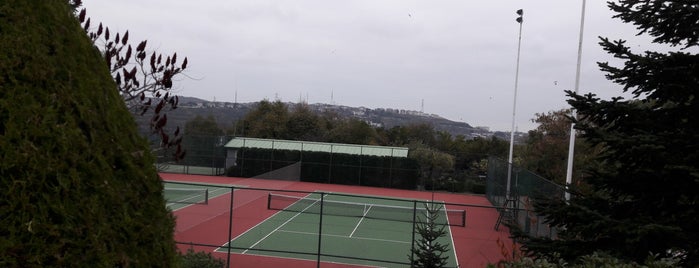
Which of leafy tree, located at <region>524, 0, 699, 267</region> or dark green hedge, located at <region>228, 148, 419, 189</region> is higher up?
leafy tree, located at <region>524, 0, 699, 267</region>

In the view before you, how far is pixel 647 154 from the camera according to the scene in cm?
537

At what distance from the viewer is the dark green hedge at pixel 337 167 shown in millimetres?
34969

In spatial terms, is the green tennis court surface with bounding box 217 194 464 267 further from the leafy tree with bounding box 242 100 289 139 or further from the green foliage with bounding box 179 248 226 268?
the leafy tree with bounding box 242 100 289 139

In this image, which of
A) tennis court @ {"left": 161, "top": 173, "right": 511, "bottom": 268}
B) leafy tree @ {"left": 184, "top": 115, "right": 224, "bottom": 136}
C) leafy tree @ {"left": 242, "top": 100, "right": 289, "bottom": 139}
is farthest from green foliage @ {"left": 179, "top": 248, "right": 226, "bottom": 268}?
leafy tree @ {"left": 242, "top": 100, "right": 289, "bottom": 139}

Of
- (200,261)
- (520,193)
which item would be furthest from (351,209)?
(200,261)

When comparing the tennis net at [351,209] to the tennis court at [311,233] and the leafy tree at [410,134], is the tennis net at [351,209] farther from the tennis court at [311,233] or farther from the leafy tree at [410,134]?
the leafy tree at [410,134]

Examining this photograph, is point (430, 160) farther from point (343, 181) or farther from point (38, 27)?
point (38, 27)

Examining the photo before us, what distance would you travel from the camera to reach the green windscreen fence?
13048 millimetres

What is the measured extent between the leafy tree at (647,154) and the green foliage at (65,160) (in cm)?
470

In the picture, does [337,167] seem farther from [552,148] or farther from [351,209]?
[552,148]

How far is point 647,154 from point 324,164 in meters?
30.8

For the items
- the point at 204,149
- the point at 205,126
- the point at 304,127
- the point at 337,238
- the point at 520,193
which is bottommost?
the point at 337,238

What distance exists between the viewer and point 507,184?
72.7 ft

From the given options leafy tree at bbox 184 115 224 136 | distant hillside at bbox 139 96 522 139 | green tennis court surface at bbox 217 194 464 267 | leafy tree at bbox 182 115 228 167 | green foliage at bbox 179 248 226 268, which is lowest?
green tennis court surface at bbox 217 194 464 267
